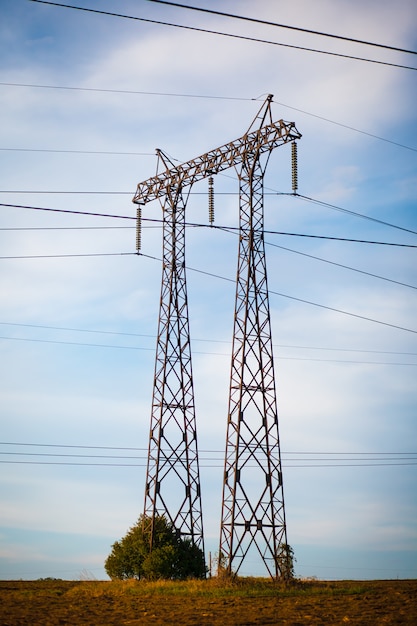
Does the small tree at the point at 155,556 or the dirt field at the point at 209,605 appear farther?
the small tree at the point at 155,556

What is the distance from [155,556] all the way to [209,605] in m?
11.1

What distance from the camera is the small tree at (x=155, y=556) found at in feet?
130

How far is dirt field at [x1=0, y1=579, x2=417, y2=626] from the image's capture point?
80.4 feet

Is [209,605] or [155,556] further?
[155,556]

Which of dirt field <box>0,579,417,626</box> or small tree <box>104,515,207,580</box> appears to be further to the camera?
small tree <box>104,515,207,580</box>

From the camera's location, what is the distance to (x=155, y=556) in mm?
39781

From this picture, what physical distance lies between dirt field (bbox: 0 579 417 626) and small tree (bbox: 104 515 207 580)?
1.45 meters

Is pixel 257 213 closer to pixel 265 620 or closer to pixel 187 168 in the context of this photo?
pixel 187 168

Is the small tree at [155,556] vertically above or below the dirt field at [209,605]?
above

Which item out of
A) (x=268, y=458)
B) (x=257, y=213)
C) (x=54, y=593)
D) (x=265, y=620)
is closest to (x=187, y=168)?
(x=257, y=213)

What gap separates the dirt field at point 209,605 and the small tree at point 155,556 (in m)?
1.45

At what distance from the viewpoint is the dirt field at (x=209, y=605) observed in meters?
24.5

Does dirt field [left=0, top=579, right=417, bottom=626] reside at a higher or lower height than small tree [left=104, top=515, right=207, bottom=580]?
lower

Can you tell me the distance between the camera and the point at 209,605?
2909 cm
